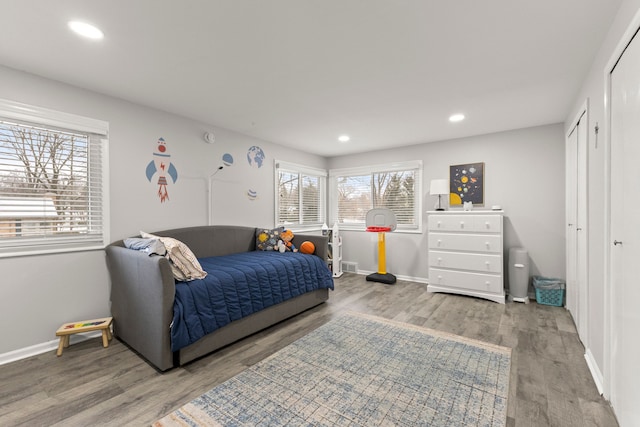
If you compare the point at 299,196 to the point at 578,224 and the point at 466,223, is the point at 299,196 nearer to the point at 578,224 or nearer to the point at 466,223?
the point at 466,223

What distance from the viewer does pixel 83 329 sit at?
2.36m

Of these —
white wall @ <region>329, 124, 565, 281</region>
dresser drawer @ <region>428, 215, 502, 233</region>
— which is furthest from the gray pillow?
white wall @ <region>329, 124, 565, 281</region>

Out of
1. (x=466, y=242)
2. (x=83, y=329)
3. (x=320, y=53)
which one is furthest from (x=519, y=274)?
(x=83, y=329)

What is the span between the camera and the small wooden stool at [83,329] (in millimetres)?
2321

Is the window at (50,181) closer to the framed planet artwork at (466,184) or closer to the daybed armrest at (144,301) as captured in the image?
the daybed armrest at (144,301)

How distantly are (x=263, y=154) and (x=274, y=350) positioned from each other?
2967 mm

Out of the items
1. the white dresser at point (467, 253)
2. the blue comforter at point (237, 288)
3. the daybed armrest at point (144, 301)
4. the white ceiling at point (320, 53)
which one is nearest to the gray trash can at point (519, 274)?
the white dresser at point (467, 253)

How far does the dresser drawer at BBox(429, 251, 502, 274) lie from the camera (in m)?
3.73

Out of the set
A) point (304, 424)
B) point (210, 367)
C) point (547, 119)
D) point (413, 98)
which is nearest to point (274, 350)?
point (210, 367)

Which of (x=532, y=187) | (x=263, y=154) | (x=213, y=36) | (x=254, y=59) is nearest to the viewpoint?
(x=213, y=36)

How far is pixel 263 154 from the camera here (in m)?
4.46

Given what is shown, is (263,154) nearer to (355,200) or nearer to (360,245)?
(355,200)

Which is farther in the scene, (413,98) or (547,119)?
(547,119)

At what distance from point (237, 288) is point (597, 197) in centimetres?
287
